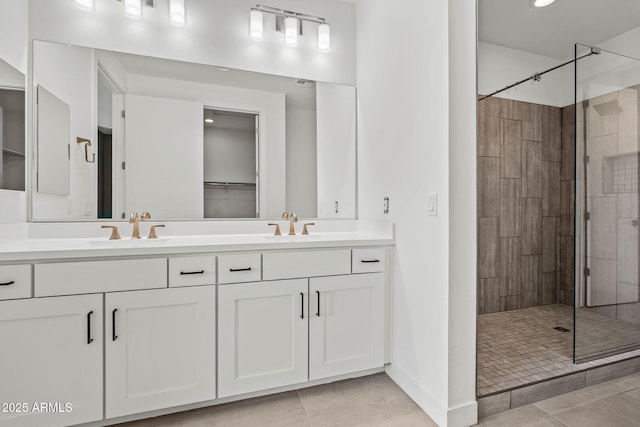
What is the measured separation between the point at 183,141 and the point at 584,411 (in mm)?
2751

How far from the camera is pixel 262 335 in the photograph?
169cm

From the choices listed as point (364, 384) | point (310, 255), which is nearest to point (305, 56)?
point (310, 255)

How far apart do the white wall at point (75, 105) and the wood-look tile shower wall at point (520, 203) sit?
2.96 meters

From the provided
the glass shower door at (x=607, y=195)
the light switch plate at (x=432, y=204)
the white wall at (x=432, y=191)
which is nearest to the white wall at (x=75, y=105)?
the white wall at (x=432, y=191)

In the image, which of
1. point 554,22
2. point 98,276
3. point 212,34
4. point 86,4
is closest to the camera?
point 98,276

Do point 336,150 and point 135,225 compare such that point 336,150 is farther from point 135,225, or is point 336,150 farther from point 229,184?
point 135,225

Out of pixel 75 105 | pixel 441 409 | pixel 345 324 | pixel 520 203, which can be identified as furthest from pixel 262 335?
pixel 520 203

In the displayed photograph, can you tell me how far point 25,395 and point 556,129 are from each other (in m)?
4.31

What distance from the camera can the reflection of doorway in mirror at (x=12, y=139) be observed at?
163 cm

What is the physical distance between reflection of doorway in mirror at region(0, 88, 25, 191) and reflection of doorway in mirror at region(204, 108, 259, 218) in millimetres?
954

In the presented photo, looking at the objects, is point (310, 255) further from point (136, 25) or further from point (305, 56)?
point (136, 25)

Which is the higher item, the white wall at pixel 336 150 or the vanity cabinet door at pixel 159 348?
the white wall at pixel 336 150

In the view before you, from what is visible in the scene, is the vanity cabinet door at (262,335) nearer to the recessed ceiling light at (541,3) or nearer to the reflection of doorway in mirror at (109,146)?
the reflection of doorway in mirror at (109,146)

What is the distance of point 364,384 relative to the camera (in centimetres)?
190
